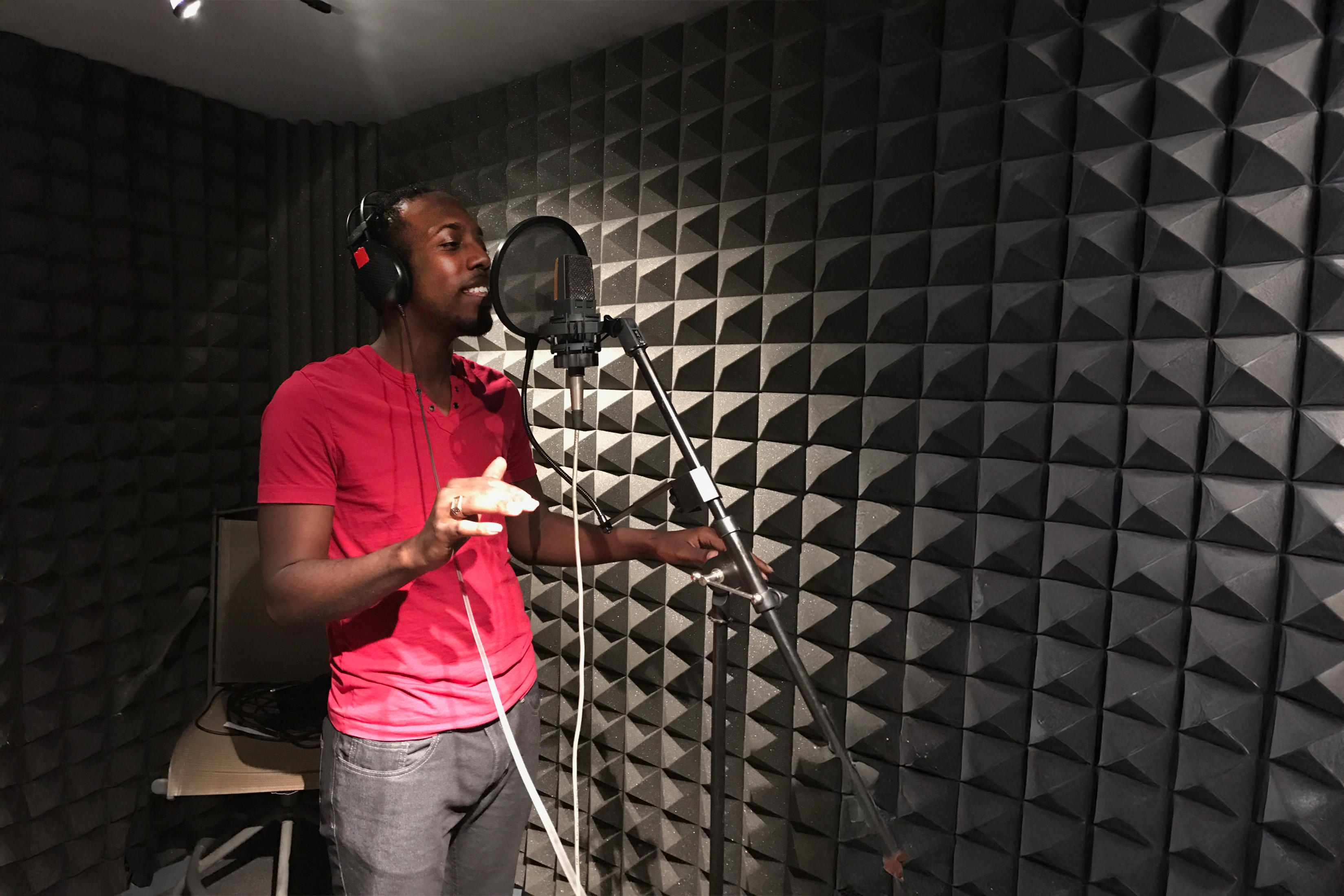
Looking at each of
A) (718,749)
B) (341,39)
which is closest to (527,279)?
(718,749)

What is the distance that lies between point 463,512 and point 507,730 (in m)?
0.35

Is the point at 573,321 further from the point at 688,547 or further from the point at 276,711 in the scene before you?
the point at 276,711

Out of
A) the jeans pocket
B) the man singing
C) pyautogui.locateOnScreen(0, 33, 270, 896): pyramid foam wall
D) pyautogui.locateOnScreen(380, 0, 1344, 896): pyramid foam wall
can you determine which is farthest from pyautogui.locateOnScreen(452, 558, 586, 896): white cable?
pyautogui.locateOnScreen(0, 33, 270, 896): pyramid foam wall

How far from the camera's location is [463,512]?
3.07 ft

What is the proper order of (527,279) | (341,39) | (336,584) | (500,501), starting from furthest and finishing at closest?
(341,39)
(527,279)
(336,584)
(500,501)

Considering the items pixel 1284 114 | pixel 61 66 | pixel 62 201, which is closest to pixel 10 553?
pixel 62 201

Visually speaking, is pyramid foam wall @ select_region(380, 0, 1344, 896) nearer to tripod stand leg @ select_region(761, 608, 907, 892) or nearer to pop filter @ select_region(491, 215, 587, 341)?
tripod stand leg @ select_region(761, 608, 907, 892)

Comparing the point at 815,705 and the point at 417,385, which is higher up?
the point at 417,385

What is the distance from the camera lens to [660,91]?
181 cm

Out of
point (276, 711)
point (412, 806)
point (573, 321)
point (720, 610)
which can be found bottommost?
point (276, 711)

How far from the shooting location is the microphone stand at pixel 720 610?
38.9 inches

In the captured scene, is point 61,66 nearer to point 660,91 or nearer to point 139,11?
point 139,11

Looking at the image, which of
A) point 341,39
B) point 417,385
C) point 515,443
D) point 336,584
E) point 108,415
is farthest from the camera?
point 108,415

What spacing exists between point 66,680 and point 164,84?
1.66 metres
